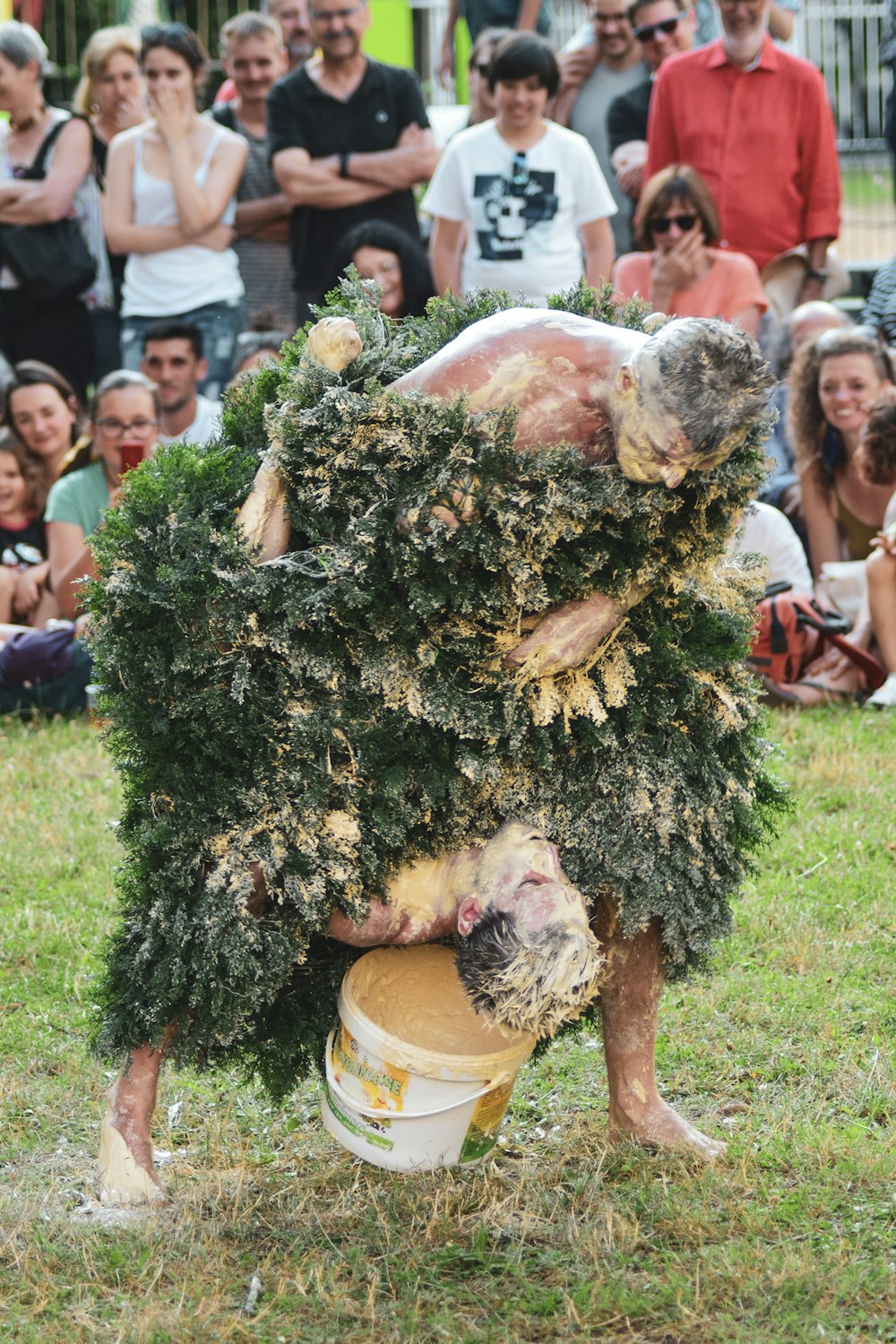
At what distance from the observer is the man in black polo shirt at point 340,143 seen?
6984mm

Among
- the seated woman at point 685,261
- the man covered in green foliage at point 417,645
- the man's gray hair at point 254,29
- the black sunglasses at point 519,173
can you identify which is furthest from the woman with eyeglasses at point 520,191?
the man covered in green foliage at point 417,645

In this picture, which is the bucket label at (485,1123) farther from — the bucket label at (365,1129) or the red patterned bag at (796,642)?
the red patterned bag at (796,642)

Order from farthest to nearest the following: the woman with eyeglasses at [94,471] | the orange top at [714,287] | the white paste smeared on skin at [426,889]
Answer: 1. the orange top at [714,287]
2. the woman with eyeglasses at [94,471]
3. the white paste smeared on skin at [426,889]

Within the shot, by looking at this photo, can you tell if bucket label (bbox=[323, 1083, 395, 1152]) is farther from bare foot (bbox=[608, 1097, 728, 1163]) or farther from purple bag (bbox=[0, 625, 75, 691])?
purple bag (bbox=[0, 625, 75, 691])

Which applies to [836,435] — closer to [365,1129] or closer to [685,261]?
[685,261]

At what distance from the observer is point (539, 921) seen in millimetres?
2439

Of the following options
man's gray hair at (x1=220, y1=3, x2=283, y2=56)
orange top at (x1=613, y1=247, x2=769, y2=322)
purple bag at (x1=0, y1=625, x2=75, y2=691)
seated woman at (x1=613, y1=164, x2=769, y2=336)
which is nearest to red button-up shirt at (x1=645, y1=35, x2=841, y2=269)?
seated woman at (x1=613, y1=164, x2=769, y2=336)

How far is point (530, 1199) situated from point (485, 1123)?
0.63 ft

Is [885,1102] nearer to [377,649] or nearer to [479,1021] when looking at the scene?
[479,1021]

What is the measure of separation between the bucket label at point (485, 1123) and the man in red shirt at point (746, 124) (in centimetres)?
512

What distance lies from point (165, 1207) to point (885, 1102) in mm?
1366

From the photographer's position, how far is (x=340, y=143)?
702cm

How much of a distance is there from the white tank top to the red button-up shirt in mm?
1898

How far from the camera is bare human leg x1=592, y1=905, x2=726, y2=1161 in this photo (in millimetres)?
2801
